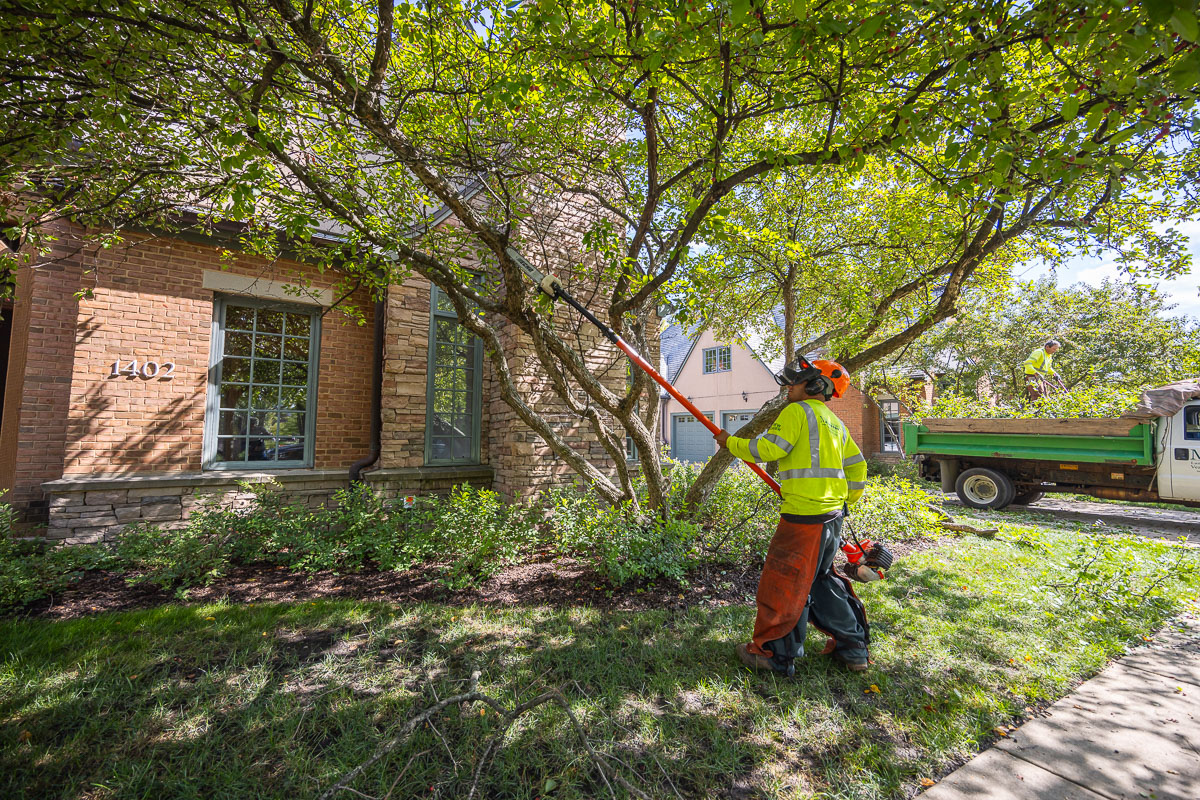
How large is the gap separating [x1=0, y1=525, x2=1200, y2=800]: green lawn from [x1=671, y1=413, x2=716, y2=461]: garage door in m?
15.2

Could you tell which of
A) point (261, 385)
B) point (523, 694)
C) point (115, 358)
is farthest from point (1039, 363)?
point (115, 358)

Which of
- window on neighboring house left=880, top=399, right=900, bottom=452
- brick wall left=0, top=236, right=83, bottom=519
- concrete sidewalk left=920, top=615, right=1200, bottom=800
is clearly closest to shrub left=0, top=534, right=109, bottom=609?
brick wall left=0, top=236, right=83, bottom=519

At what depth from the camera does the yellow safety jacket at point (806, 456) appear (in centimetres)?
277

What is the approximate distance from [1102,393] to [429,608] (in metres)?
11.7

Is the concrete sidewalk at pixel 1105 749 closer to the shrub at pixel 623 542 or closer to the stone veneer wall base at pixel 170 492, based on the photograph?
the shrub at pixel 623 542

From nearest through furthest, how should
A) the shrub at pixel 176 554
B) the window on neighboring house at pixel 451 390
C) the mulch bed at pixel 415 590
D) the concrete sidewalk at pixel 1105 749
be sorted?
1. the concrete sidewalk at pixel 1105 749
2. the mulch bed at pixel 415 590
3. the shrub at pixel 176 554
4. the window on neighboring house at pixel 451 390

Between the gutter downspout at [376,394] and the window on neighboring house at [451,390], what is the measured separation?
0.60 metres

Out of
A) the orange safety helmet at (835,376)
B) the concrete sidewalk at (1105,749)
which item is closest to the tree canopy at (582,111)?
the orange safety helmet at (835,376)

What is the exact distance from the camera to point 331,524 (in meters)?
5.03

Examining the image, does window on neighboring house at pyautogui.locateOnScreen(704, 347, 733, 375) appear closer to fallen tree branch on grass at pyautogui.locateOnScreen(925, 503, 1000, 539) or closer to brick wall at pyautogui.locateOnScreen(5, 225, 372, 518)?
fallen tree branch on grass at pyautogui.locateOnScreen(925, 503, 1000, 539)

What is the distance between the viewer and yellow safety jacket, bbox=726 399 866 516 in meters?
2.77

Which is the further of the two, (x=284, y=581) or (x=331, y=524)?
(x=331, y=524)

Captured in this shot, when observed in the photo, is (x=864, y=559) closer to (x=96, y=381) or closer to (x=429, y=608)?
(x=429, y=608)

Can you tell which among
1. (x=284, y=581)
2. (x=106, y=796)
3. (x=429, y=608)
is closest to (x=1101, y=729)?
(x=429, y=608)
